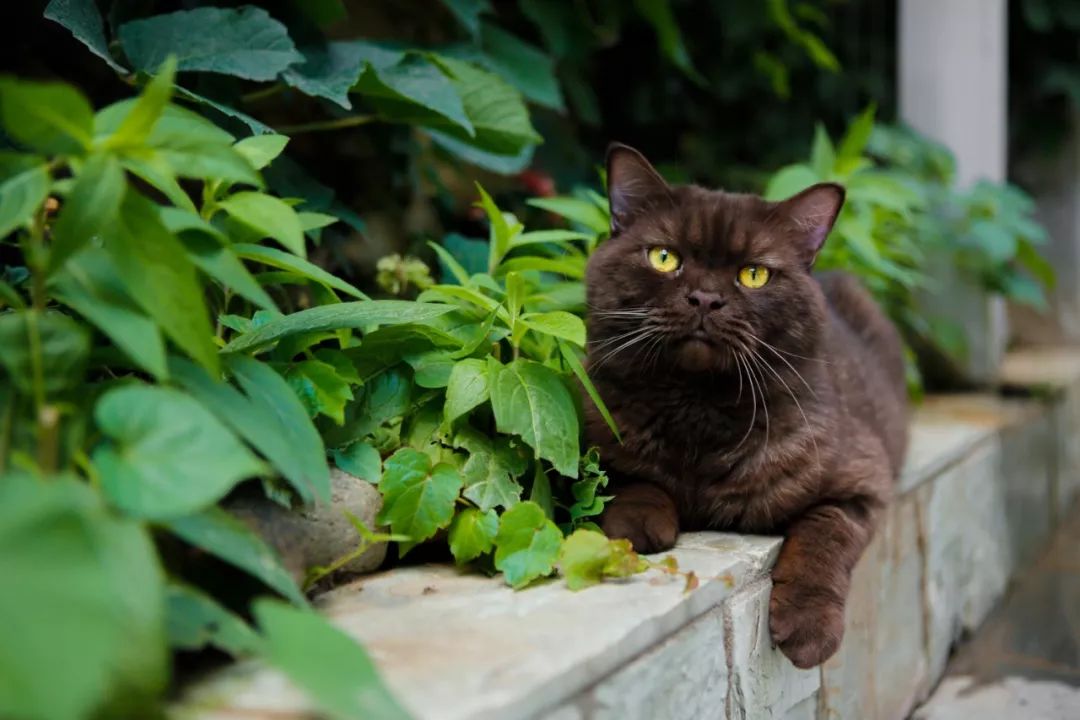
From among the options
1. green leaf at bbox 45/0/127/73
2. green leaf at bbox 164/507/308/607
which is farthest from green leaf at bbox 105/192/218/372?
green leaf at bbox 45/0/127/73

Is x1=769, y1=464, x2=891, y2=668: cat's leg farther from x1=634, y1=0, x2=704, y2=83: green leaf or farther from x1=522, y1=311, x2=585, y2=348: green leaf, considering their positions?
x1=634, y1=0, x2=704, y2=83: green leaf

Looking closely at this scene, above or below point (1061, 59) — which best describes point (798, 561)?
below

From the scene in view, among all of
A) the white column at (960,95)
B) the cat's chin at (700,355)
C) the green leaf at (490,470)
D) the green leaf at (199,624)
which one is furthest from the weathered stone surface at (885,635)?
the white column at (960,95)

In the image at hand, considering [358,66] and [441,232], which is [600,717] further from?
[441,232]

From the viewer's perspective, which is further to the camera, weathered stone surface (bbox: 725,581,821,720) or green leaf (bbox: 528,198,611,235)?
green leaf (bbox: 528,198,611,235)

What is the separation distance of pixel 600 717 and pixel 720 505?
0.56 metres

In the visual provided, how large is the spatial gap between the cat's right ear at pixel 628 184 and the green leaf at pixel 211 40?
1.77 feet

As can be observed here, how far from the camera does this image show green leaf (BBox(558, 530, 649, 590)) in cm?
126

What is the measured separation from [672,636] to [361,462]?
48 cm

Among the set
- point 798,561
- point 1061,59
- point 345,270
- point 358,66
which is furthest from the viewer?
point 1061,59

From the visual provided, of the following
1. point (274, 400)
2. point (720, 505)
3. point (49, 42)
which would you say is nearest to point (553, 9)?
point (49, 42)

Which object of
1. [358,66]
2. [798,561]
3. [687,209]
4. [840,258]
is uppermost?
[358,66]

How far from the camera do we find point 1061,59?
422cm

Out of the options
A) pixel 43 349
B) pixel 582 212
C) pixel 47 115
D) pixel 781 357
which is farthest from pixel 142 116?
pixel 582 212
